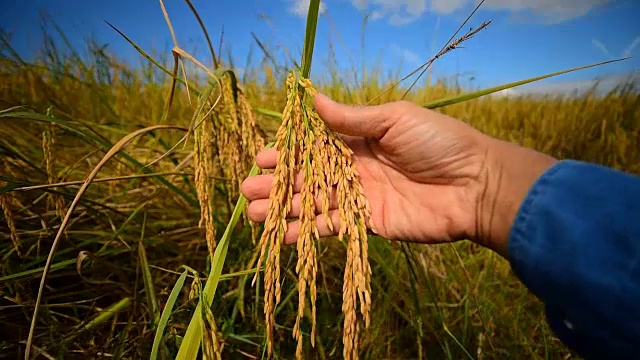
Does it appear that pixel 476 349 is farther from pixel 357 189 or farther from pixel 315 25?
pixel 315 25

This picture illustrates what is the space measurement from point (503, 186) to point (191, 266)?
4.10ft

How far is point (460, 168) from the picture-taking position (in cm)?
128

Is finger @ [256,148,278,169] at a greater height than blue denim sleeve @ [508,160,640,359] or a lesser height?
greater

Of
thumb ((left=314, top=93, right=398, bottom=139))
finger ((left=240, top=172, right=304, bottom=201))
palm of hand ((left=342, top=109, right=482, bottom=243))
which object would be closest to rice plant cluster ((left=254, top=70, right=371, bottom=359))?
thumb ((left=314, top=93, right=398, bottom=139))

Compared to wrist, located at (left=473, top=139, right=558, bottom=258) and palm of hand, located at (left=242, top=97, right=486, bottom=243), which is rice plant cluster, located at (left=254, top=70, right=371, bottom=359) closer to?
palm of hand, located at (left=242, top=97, right=486, bottom=243)

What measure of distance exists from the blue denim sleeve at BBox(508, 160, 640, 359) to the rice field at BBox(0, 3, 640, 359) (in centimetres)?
36

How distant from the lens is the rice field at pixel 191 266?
1.08 m

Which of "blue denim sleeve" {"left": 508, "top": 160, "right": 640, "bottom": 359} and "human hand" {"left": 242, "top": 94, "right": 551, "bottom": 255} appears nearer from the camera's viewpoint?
"blue denim sleeve" {"left": 508, "top": 160, "right": 640, "bottom": 359}

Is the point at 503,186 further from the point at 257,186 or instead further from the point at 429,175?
the point at 257,186

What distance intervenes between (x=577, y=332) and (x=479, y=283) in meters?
0.97

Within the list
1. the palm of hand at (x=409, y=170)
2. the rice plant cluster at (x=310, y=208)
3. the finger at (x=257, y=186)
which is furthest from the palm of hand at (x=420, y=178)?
the rice plant cluster at (x=310, y=208)

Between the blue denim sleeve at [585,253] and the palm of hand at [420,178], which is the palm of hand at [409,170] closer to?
the palm of hand at [420,178]

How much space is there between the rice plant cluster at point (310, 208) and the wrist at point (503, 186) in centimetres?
49

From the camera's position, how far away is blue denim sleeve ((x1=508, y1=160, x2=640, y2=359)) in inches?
34.0
